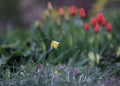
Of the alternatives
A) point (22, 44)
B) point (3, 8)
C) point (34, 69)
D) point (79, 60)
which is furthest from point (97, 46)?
point (3, 8)

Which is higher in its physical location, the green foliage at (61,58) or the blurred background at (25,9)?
the blurred background at (25,9)

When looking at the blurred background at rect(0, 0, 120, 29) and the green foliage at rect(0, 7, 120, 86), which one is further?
the blurred background at rect(0, 0, 120, 29)

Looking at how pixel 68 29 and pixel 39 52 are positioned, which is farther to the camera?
pixel 68 29

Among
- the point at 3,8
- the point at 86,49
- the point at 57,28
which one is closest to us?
the point at 86,49

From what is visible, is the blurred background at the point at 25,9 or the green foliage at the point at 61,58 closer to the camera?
the green foliage at the point at 61,58

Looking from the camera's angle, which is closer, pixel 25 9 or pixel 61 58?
pixel 61 58

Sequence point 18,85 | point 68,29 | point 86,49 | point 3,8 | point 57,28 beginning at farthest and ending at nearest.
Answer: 1. point 3,8
2. point 68,29
3. point 57,28
4. point 86,49
5. point 18,85

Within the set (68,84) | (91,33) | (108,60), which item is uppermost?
(91,33)

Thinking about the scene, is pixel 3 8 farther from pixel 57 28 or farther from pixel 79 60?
pixel 79 60

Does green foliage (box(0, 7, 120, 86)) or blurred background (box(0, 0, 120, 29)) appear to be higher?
blurred background (box(0, 0, 120, 29))

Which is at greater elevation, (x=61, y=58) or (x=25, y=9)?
(x=25, y=9)

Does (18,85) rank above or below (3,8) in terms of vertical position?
below
